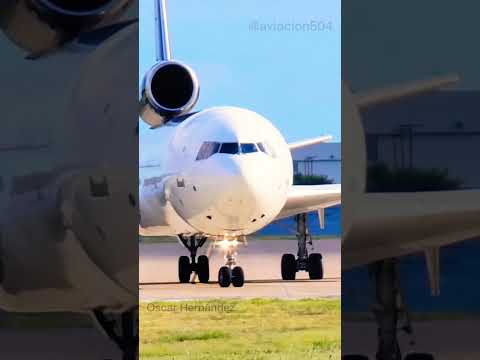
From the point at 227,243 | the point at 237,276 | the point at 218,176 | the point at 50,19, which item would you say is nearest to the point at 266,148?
the point at 227,243

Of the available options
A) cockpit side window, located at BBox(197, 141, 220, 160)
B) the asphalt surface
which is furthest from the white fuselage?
the asphalt surface

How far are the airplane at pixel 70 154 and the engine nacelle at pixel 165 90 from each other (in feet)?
0.27

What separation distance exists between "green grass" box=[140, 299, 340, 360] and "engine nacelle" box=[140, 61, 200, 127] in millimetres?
695

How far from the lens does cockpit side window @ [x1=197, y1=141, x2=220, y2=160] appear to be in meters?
3.68

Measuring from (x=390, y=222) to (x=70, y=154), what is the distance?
116cm

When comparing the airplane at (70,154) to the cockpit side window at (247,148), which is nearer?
the airplane at (70,154)

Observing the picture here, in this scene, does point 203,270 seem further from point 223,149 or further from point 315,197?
point 223,149

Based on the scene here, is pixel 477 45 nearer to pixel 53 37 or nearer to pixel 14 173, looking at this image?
pixel 53 37

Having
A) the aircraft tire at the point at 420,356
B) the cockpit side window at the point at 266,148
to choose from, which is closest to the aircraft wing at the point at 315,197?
the cockpit side window at the point at 266,148

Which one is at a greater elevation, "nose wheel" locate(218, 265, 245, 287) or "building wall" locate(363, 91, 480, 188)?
"building wall" locate(363, 91, 480, 188)

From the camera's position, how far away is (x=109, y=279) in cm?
276

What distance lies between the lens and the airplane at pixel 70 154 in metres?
2.73

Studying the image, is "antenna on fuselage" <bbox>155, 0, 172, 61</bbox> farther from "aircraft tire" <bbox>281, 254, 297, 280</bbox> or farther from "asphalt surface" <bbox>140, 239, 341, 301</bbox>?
"aircraft tire" <bbox>281, 254, 297, 280</bbox>

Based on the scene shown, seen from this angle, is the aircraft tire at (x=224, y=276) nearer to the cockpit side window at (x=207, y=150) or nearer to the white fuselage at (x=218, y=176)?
the white fuselage at (x=218, y=176)
